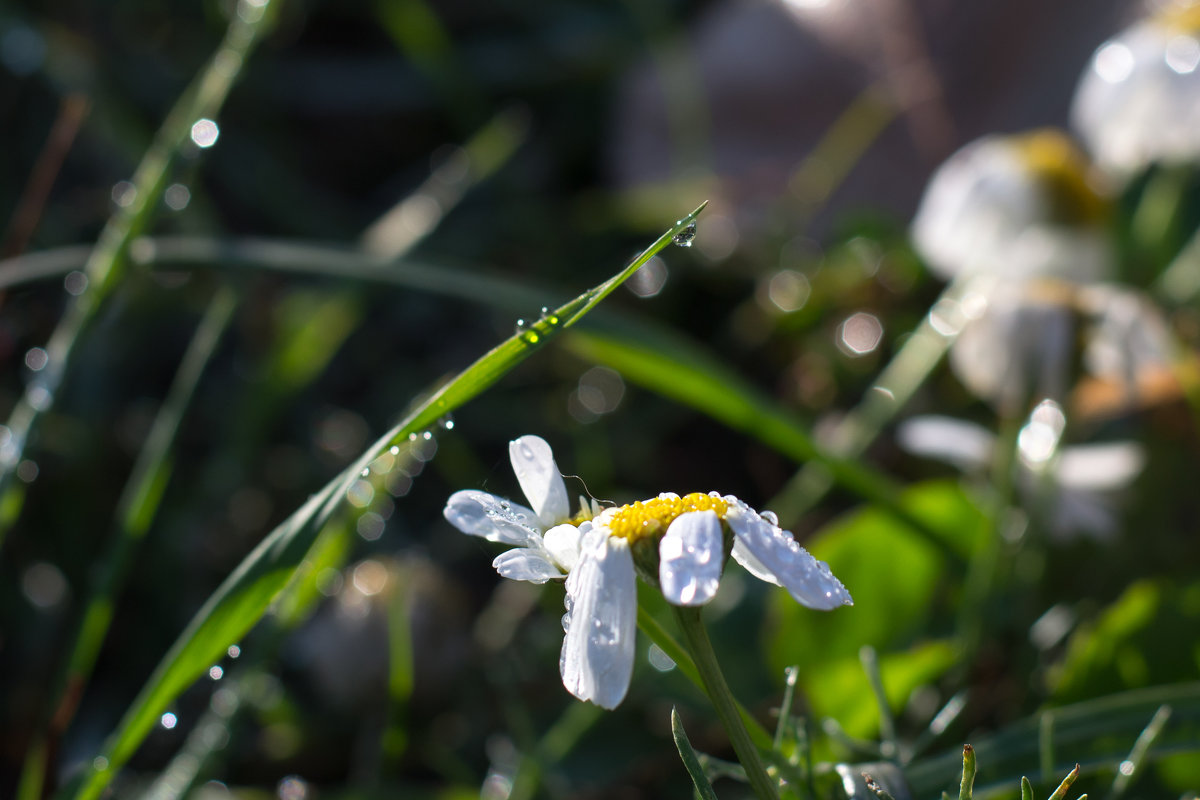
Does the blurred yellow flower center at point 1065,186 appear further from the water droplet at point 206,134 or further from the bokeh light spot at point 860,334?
the water droplet at point 206,134

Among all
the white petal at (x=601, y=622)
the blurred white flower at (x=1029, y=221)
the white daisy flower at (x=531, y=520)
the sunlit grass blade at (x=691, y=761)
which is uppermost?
the blurred white flower at (x=1029, y=221)

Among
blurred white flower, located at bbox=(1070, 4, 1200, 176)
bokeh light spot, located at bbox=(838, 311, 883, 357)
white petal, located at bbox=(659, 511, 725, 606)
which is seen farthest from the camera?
bokeh light spot, located at bbox=(838, 311, 883, 357)

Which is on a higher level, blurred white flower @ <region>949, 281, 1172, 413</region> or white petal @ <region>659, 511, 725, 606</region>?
blurred white flower @ <region>949, 281, 1172, 413</region>

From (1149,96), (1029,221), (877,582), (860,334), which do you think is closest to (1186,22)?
(1149,96)

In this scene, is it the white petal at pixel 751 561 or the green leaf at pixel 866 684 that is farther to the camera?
the green leaf at pixel 866 684

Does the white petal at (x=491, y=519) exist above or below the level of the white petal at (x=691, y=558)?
above

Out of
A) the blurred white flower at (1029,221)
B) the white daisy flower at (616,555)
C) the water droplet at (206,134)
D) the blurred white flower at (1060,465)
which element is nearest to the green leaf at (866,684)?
the blurred white flower at (1060,465)

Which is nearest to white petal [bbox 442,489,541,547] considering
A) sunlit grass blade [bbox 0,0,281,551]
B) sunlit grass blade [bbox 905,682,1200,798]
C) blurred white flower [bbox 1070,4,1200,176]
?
sunlit grass blade [bbox 905,682,1200,798]

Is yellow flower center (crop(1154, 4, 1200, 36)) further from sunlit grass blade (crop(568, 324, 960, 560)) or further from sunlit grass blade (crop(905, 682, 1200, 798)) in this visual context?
sunlit grass blade (crop(905, 682, 1200, 798))
